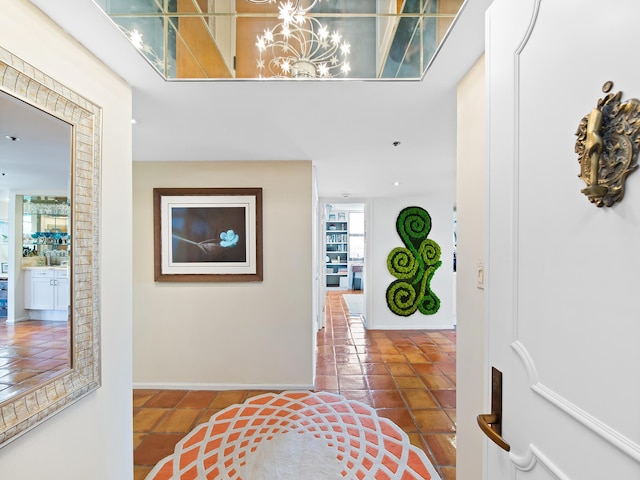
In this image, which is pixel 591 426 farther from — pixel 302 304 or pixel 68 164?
pixel 302 304

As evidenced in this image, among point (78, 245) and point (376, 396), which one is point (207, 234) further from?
point (376, 396)

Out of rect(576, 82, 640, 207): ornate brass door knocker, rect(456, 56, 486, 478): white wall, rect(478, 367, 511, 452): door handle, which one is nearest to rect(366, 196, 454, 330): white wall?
rect(456, 56, 486, 478): white wall

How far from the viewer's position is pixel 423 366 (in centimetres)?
353

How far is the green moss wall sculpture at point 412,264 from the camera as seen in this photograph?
5.09 metres

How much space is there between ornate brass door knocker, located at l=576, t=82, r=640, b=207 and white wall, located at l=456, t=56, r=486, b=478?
0.77 m

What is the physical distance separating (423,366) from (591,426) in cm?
330

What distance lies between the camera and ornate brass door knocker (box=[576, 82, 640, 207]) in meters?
0.49

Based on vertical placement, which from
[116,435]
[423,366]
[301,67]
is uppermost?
[301,67]

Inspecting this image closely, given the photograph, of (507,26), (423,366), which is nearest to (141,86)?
(507,26)

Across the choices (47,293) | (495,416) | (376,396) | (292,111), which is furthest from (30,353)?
(376,396)

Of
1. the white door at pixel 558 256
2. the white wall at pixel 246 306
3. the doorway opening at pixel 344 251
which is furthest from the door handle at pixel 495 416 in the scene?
the doorway opening at pixel 344 251

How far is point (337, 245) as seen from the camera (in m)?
9.91

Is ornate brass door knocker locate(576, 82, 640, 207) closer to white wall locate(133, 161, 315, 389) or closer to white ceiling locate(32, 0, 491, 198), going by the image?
white ceiling locate(32, 0, 491, 198)

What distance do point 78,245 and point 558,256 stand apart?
1.61 metres
